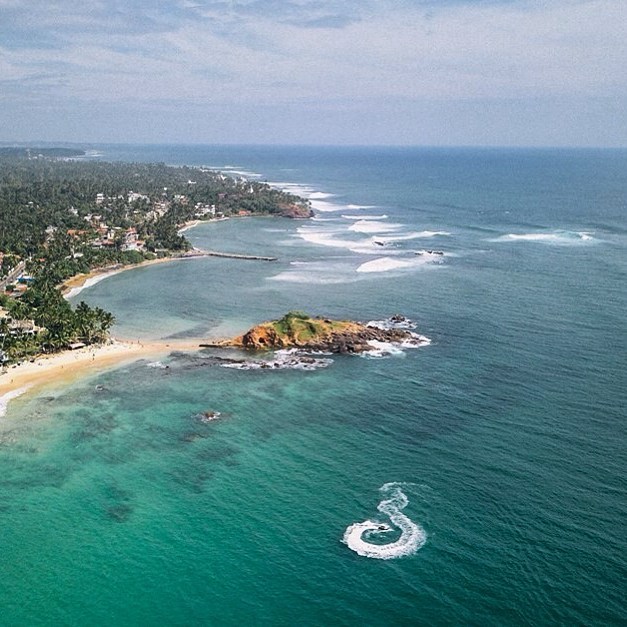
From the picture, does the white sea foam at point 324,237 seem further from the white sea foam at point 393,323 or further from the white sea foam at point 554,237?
the white sea foam at point 393,323

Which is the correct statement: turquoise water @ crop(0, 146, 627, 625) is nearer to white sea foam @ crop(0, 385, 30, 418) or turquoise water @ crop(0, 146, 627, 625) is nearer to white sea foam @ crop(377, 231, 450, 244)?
white sea foam @ crop(0, 385, 30, 418)

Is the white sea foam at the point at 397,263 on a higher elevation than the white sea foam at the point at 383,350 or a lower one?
higher

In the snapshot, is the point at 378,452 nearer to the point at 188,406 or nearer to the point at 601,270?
the point at 188,406

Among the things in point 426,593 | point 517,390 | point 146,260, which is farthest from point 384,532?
point 146,260

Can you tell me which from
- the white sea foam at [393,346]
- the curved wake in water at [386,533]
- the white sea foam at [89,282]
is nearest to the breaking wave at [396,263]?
the white sea foam at [393,346]

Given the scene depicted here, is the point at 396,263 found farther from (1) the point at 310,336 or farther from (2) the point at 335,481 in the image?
(2) the point at 335,481

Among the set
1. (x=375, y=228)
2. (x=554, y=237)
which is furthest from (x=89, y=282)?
(x=554, y=237)
